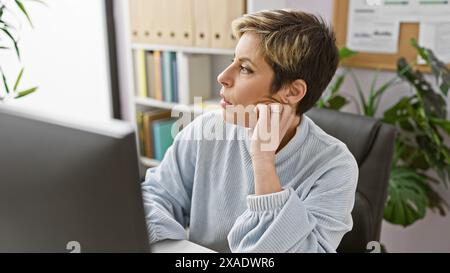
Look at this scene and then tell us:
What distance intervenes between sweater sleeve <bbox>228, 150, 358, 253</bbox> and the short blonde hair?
0.16m

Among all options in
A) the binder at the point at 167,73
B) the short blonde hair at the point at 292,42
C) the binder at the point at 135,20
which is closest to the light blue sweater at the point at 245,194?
the short blonde hair at the point at 292,42

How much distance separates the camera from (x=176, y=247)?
732 millimetres

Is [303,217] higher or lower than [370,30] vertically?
lower

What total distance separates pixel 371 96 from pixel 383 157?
0.41 meters

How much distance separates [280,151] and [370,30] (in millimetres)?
530

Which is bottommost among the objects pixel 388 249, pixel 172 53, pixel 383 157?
pixel 388 249

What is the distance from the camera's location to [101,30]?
5.15ft

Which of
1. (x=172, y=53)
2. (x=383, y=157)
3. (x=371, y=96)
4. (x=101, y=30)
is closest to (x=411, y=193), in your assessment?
(x=371, y=96)

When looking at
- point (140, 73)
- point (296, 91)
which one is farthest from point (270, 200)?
point (140, 73)

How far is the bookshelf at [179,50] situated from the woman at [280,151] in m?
0.07

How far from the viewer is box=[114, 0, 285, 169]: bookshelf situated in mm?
874

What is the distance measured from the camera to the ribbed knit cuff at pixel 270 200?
2.09 ft

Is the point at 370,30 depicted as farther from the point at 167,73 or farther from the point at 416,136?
the point at 167,73
